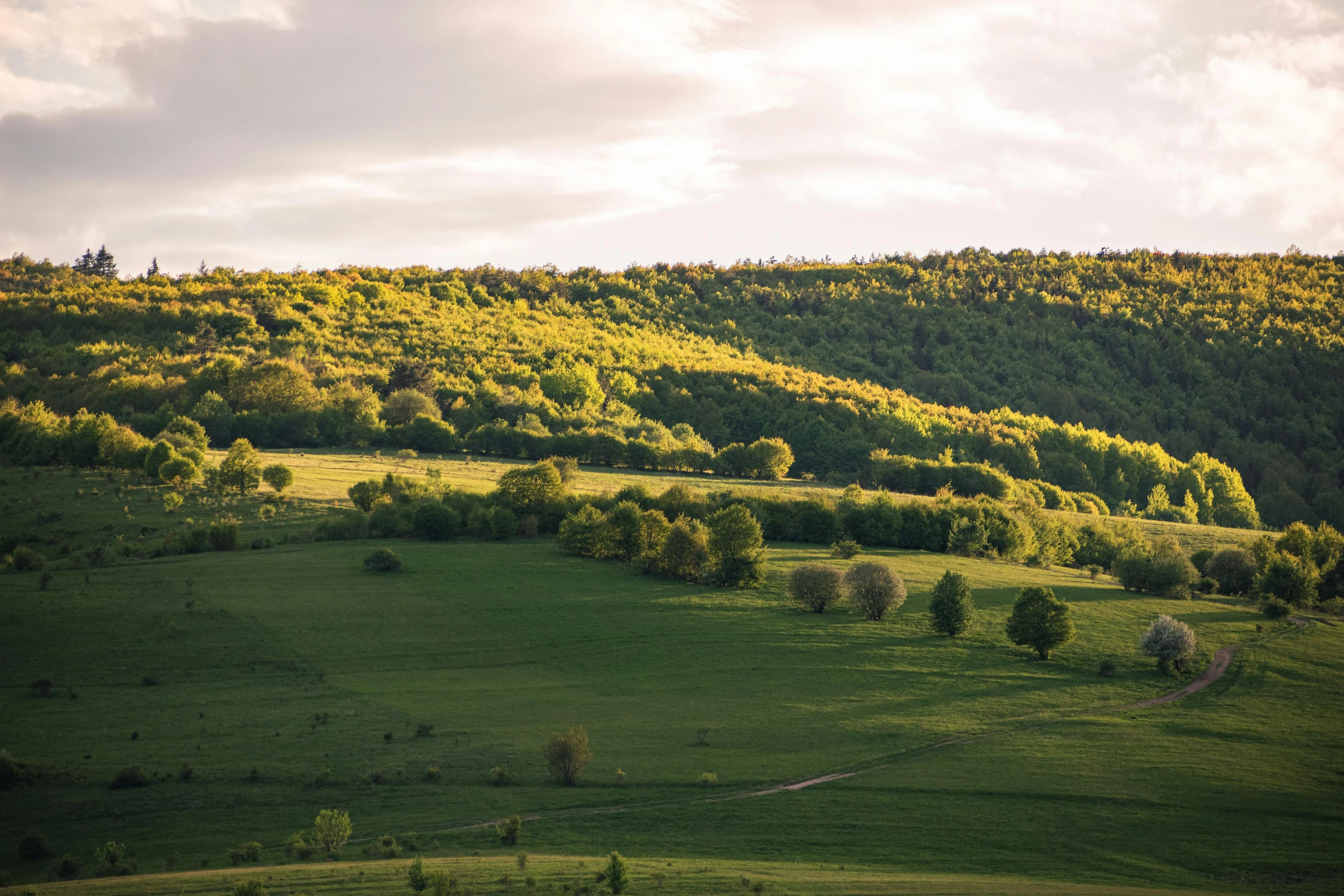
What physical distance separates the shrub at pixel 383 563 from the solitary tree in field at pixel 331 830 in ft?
120

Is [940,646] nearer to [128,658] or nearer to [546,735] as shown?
[546,735]

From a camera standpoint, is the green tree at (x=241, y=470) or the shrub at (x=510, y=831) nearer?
the shrub at (x=510, y=831)

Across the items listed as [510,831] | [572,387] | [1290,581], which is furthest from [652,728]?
[572,387]

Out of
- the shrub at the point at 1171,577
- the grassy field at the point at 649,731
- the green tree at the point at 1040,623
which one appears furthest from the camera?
the shrub at the point at 1171,577

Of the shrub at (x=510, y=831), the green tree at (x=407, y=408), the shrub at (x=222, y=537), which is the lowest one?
the shrub at (x=510, y=831)

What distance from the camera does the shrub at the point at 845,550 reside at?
73000 millimetres

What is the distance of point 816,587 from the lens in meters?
61.2

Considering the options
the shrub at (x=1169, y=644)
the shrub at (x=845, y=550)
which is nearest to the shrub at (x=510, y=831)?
the shrub at (x=1169, y=644)

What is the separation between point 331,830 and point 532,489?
51.4 metres

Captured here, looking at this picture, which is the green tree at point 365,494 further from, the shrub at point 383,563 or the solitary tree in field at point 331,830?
the solitary tree in field at point 331,830

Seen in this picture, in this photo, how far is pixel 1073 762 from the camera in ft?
125

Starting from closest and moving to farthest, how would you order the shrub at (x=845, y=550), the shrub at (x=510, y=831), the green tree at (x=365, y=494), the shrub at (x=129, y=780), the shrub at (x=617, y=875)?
the shrub at (x=617, y=875) → the shrub at (x=510, y=831) → the shrub at (x=129, y=780) → the shrub at (x=845, y=550) → the green tree at (x=365, y=494)

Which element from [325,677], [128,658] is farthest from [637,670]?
[128,658]

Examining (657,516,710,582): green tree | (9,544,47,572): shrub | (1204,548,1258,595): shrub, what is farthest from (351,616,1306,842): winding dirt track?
(9,544,47,572): shrub
